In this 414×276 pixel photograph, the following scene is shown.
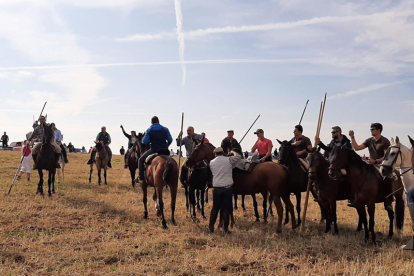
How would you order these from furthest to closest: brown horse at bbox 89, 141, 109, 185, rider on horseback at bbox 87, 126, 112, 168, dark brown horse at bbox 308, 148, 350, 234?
1. rider on horseback at bbox 87, 126, 112, 168
2. brown horse at bbox 89, 141, 109, 185
3. dark brown horse at bbox 308, 148, 350, 234

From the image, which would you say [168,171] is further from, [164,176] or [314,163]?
[314,163]

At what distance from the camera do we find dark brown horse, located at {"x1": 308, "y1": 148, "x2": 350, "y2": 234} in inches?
360

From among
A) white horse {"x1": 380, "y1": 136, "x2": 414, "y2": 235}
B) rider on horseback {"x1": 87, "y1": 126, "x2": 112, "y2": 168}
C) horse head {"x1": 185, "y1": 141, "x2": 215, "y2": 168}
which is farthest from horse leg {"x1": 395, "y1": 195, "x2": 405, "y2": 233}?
rider on horseback {"x1": 87, "y1": 126, "x2": 112, "y2": 168}

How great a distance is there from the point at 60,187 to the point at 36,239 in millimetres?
9551

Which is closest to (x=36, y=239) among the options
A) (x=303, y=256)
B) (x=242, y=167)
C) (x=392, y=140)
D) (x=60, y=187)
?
(x=242, y=167)

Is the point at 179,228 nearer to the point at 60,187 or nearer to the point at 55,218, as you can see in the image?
the point at 55,218

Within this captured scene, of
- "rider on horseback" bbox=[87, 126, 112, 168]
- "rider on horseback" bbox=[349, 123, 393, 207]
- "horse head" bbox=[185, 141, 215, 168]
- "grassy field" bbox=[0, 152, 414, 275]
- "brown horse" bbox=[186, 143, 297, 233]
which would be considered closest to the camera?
"grassy field" bbox=[0, 152, 414, 275]

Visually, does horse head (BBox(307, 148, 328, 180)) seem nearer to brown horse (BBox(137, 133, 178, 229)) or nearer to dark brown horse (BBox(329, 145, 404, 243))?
dark brown horse (BBox(329, 145, 404, 243))

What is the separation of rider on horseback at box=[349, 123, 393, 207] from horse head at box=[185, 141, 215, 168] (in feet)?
12.8

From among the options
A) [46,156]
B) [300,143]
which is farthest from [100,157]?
[300,143]

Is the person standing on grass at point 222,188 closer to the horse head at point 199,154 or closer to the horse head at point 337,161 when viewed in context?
the horse head at point 199,154

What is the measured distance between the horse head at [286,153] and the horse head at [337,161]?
1.75 metres

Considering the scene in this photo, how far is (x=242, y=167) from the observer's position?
9.82 meters

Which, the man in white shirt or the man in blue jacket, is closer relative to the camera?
the man in white shirt
